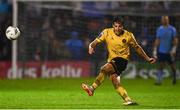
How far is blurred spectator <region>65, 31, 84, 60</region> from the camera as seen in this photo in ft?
96.5

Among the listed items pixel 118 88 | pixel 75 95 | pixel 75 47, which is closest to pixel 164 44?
pixel 75 47

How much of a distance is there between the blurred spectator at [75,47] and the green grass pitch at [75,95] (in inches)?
74.9

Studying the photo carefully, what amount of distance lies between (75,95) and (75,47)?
30.6ft

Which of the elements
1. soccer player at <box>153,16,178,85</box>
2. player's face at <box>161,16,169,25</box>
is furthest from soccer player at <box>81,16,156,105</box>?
soccer player at <box>153,16,178,85</box>

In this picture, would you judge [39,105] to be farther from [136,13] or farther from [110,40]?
[136,13]

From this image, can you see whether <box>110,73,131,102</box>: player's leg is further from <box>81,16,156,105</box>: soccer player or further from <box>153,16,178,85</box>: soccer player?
<box>153,16,178,85</box>: soccer player

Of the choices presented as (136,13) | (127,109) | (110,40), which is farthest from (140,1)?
(127,109)

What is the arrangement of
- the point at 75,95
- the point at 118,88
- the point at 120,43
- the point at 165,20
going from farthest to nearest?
the point at 165,20, the point at 75,95, the point at 120,43, the point at 118,88

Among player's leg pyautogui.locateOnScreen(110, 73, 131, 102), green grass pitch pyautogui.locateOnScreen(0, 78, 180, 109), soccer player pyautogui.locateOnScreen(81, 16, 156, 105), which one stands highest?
soccer player pyautogui.locateOnScreen(81, 16, 156, 105)

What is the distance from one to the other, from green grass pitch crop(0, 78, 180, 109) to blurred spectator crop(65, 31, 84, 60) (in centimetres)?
190

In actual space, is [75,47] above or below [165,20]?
below

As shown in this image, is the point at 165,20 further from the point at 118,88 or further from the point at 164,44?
the point at 118,88

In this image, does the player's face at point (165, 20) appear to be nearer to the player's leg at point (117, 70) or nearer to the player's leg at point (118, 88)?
the player's leg at point (117, 70)

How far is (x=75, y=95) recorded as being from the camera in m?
20.3
